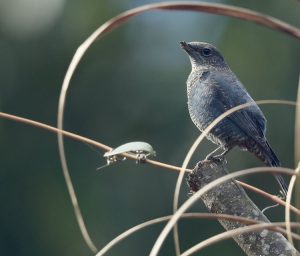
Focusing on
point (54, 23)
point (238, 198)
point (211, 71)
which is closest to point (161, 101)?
point (54, 23)

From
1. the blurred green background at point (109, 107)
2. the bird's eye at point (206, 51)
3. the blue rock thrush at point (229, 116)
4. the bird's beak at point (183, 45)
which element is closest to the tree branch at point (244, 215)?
the blue rock thrush at point (229, 116)

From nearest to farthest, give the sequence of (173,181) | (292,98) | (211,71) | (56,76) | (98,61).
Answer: (211,71)
(292,98)
(173,181)
(56,76)
(98,61)

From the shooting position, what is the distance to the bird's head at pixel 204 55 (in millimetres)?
6629

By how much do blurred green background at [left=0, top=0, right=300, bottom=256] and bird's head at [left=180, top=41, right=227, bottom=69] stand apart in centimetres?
935

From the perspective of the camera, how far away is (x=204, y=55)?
6672 millimetres

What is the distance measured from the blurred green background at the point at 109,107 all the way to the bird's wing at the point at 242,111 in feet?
32.4

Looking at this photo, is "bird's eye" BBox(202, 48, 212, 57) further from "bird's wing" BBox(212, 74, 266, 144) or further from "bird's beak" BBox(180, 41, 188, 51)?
"bird's wing" BBox(212, 74, 266, 144)

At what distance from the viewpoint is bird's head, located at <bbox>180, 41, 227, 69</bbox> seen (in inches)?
261

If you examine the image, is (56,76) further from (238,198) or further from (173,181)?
(238,198)

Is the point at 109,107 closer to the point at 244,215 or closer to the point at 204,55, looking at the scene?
the point at 204,55

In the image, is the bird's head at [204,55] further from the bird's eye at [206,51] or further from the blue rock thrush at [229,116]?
the blue rock thrush at [229,116]

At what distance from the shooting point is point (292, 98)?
1588 cm

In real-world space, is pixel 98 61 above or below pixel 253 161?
above

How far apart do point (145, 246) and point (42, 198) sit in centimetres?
316
